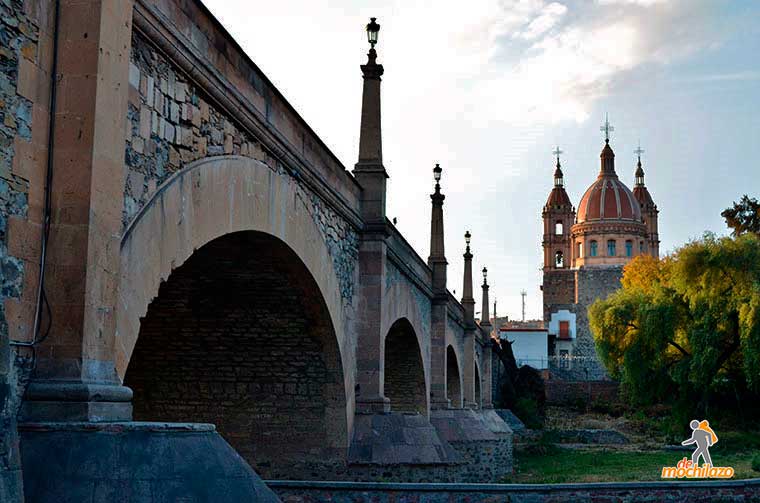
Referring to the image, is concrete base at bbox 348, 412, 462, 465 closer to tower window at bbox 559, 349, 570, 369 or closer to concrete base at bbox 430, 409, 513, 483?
concrete base at bbox 430, 409, 513, 483

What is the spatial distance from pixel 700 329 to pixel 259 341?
2426 cm

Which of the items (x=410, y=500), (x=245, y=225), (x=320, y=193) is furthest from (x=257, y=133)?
(x=410, y=500)

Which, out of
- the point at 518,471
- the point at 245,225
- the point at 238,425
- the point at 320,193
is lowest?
the point at 518,471

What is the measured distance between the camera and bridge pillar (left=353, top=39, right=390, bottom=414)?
48.0ft

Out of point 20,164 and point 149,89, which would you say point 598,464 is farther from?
point 20,164

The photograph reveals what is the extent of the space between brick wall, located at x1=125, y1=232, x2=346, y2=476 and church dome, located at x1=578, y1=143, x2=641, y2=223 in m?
72.0

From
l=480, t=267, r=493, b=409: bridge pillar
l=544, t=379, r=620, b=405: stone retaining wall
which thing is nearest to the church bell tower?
l=544, t=379, r=620, b=405: stone retaining wall

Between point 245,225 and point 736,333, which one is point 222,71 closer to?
point 245,225

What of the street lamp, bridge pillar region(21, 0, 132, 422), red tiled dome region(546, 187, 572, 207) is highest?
red tiled dome region(546, 187, 572, 207)

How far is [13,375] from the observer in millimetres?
5238

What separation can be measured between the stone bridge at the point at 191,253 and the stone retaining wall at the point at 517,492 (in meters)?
0.78

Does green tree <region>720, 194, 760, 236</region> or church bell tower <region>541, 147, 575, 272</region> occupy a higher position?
church bell tower <region>541, 147, 575, 272</region>

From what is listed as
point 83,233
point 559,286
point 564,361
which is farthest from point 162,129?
point 559,286

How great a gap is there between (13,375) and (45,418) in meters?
0.28
